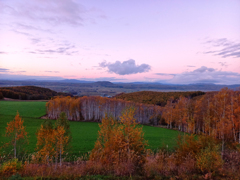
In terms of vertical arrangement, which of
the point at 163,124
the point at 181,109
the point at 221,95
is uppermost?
the point at 221,95

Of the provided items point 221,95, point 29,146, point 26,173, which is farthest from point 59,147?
point 221,95

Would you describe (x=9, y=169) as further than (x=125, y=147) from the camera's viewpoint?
No

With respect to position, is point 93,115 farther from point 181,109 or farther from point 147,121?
point 181,109

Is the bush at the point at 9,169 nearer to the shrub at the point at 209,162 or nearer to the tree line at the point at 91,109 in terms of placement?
the shrub at the point at 209,162

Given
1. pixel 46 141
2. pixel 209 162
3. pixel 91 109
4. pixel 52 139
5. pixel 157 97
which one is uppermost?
pixel 52 139

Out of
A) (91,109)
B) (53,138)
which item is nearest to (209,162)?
(53,138)

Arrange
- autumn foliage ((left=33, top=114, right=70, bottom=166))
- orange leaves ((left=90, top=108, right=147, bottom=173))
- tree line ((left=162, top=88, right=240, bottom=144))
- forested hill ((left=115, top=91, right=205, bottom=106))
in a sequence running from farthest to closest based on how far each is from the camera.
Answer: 1. forested hill ((left=115, top=91, right=205, bottom=106))
2. tree line ((left=162, top=88, right=240, bottom=144))
3. autumn foliage ((left=33, top=114, right=70, bottom=166))
4. orange leaves ((left=90, top=108, right=147, bottom=173))

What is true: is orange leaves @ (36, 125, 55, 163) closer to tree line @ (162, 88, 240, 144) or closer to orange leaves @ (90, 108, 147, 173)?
orange leaves @ (90, 108, 147, 173)

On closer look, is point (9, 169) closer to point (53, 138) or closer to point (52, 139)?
point (53, 138)

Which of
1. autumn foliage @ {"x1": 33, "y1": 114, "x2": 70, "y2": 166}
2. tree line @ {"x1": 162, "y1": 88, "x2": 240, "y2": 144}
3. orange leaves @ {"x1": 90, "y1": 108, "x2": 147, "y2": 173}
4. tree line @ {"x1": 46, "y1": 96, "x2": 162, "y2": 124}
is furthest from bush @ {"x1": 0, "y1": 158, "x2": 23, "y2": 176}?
tree line @ {"x1": 46, "y1": 96, "x2": 162, "y2": 124}

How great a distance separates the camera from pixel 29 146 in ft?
81.1

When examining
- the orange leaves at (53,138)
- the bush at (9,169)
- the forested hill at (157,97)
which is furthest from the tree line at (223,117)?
the forested hill at (157,97)

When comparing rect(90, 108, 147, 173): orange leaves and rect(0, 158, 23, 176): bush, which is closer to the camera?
rect(0, 158, 23, 176): bush

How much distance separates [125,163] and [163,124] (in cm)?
5179
